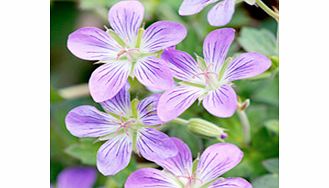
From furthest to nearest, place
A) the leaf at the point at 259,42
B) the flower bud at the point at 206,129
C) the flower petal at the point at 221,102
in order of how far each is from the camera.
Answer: the leaf at the point at 259,42 < the flower bud at the point at 206,129 < the flower petal at the point at 221,102

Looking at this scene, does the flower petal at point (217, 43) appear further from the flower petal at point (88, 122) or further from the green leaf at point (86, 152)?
the green leaf at point (86, 152)

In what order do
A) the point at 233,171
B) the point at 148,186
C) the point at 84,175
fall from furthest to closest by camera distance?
1. the point at 84,175
2. the point at 233,171
3. the point at 148,186

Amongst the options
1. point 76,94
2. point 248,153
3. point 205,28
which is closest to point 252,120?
point 248,153

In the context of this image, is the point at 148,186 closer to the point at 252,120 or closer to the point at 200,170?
the point at 200,170

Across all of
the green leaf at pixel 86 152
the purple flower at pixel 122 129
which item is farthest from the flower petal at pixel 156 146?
the green leaf at pixel 86 152

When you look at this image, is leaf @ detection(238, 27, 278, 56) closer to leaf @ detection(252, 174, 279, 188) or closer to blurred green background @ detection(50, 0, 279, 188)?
blurred green background @ detection(50, 0, 279, 188)

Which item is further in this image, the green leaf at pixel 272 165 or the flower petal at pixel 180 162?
the green leaf at pixel 272 165

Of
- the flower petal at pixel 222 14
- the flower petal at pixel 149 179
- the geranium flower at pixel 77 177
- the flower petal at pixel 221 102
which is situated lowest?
the geranium flower at pixel 77 177

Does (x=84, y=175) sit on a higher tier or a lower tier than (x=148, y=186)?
lower

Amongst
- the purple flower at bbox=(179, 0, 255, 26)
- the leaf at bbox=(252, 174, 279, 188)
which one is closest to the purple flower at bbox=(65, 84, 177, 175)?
the purple flower at bbox=(179, 0, 255, 26)
